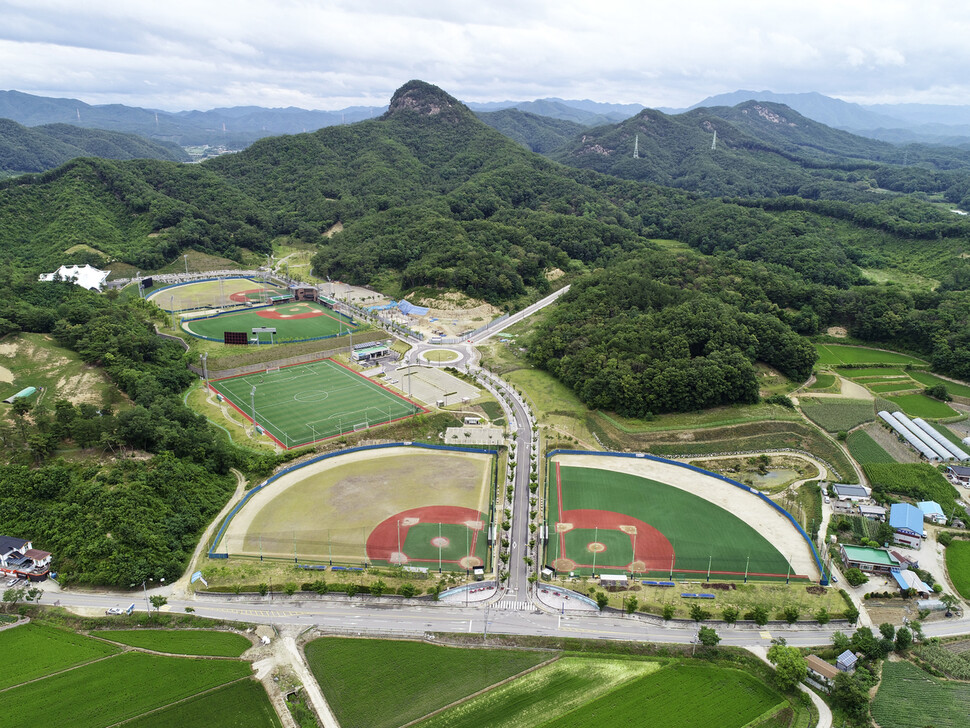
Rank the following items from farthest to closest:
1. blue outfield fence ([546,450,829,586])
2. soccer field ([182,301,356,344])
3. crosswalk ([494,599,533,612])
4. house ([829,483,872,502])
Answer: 1. soccer field ([182,301,356,344])
2. house ([829,483,872,502])
3. blue outfield fence ([546,450,829,586])
4. crosswalk ([494,599,533,612])

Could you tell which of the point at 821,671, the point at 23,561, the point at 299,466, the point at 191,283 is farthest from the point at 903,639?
the point at 191,283

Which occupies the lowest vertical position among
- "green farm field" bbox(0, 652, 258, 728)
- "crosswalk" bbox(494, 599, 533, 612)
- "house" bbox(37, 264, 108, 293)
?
"green farm field" bbox(0, 652, 258, 728)

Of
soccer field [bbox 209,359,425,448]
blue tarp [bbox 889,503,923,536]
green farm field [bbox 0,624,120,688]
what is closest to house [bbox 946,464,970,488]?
blue tarp [bbox 889,503,923,536]

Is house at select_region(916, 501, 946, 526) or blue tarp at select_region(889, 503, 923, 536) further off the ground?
blue tarp at select_region(889, 503, 923, 536)

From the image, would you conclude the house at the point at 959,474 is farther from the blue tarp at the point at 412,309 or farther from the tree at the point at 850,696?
the blue tarp at the point at 412,309

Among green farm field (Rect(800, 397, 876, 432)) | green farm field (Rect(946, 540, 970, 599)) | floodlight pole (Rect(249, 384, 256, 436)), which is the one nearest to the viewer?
green farm field (Rect(946, 540, 970, 599))

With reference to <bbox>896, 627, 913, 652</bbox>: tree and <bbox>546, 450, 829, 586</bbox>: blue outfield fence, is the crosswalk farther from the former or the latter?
<bbox>896, 627, 913, 652</bbox>: tree

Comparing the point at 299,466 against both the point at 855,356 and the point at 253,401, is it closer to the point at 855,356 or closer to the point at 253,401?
the point at 253,401

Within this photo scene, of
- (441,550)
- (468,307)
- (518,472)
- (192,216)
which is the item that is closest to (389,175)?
(192,216)
